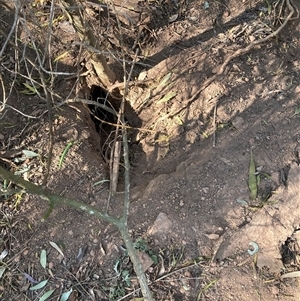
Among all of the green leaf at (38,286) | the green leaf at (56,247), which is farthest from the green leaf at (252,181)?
the green leaf at (38,286)

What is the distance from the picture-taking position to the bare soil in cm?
194

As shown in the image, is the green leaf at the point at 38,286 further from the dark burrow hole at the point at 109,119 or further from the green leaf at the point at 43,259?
the dark burrow hole at the point at 109,119

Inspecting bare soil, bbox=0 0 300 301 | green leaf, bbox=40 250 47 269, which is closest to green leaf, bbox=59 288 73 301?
bare soil, bbox=0 0 300 301

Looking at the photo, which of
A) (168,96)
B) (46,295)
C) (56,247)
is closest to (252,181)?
(168,96)

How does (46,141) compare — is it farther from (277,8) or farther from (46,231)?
(277,8)

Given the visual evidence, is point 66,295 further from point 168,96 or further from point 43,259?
point 168,96

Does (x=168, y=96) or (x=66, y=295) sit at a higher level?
(x=168, y=96)

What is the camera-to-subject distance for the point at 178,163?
7.43ft

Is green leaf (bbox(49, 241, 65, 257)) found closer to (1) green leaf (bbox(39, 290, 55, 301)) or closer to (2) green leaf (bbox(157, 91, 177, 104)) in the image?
(1) green leaf (bbox(39, 290, 55, 301))

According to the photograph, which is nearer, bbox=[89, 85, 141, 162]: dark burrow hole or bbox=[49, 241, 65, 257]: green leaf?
bbox=[49, 241, 65, 257]: green leaf

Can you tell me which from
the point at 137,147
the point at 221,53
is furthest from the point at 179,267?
A: the point at 221,53

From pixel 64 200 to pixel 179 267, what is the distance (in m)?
0.66

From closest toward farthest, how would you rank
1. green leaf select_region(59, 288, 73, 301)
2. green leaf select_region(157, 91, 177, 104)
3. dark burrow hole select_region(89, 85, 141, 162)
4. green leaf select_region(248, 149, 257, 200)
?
1. green leaf select_region(59, 288, 73, 301)
2. green leaf select_region(248, 149, 257, 200)
3. green leaf select_region(157, 91, 177, 104)
4. dark burrow hole select_region(89, 85, 141, 162)

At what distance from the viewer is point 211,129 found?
2.26 meters
